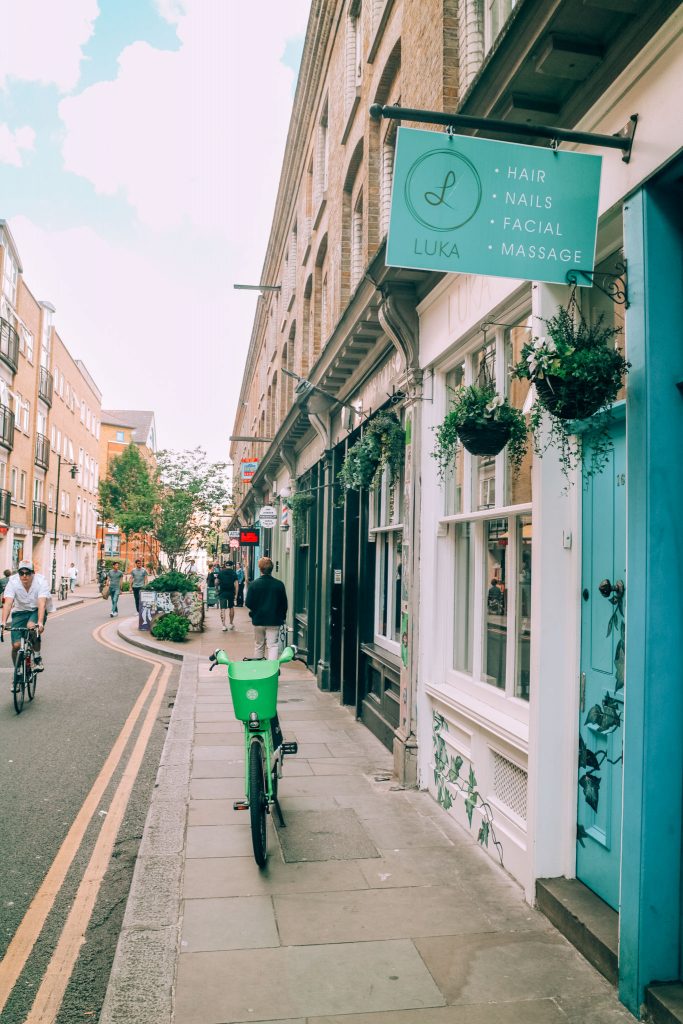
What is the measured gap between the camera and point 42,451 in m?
46.1

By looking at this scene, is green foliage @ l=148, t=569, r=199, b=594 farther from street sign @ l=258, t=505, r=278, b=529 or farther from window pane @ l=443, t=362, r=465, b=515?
window pane @ l=443, t=362, r=465, b=515

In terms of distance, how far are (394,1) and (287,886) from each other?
9738mm

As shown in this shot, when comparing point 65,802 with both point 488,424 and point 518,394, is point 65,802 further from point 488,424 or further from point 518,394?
point 518,394

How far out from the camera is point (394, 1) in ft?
30.8

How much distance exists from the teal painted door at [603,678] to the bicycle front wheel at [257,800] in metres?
1.91

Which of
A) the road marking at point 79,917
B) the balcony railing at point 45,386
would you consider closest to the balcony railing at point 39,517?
the balcony railing at point 45,386

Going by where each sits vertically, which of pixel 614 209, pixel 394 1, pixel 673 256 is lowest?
pixel 673 256

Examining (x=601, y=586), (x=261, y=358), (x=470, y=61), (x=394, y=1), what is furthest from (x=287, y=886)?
(x=261, y=358)

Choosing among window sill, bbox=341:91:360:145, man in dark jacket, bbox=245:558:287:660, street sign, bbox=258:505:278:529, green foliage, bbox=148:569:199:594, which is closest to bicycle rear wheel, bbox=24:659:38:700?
man in dark jacket, bbox=245:558:287:660

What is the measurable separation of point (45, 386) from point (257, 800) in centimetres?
4570

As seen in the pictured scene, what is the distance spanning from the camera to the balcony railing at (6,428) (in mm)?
37062

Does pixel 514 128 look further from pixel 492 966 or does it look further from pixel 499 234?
pixel 492 966

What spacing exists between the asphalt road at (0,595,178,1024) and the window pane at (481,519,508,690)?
287 cm

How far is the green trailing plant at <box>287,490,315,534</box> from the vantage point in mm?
14578
